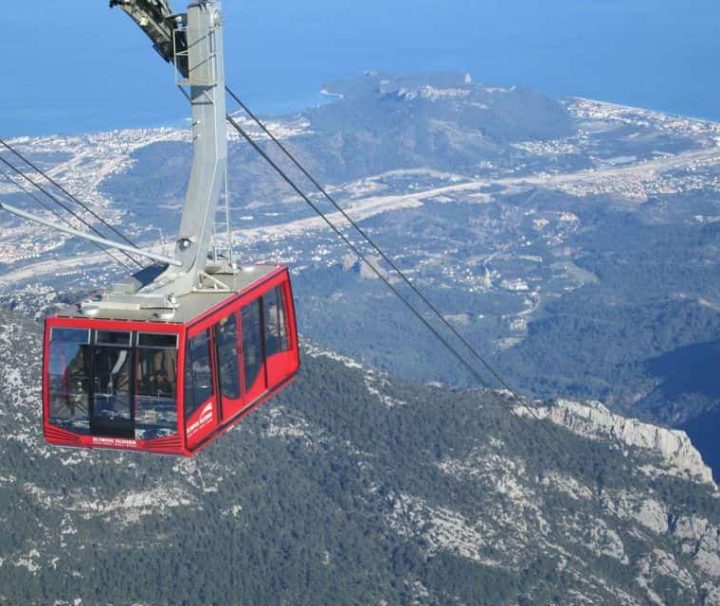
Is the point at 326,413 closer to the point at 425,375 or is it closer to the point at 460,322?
the point at 425,375

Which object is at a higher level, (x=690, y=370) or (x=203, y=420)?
(x=203, y=420)

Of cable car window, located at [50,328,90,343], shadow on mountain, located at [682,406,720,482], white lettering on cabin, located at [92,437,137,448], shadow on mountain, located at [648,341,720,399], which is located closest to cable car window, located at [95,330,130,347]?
cable car window, located at [50,328,90,343]

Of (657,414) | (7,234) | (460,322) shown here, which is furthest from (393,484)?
(7,234)

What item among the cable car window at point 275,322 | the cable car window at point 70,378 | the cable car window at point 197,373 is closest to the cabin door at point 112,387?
the cable car window at point 70,378

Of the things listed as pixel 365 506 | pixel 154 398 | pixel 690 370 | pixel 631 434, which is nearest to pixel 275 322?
pixel 154 398

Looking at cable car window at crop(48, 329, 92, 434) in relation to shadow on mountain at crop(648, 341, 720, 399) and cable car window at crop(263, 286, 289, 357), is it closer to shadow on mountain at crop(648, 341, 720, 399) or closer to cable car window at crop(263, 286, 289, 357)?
cable car window at crop(263, 286, 289, 357)

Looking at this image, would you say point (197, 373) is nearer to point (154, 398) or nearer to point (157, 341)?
point (154, 398)

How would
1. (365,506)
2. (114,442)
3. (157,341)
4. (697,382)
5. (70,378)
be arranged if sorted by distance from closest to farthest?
(157,341), (114,442), (70,378), (365,506), (697,382)
